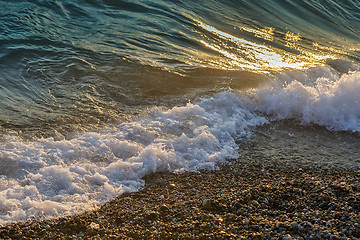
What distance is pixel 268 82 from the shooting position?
916cm

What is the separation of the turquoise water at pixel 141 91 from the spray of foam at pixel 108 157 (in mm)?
18

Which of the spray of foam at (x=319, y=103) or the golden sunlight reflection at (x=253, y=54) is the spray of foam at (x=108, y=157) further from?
the golden sunlight reflection at (x=253, y=54)

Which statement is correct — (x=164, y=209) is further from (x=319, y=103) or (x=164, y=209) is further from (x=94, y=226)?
(x=319, y=103)

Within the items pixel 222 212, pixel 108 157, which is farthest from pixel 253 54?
pixel 222 212

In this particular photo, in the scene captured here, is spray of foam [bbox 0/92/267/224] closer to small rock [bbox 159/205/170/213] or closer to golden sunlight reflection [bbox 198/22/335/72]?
small rock [bbox 159/205/170/213]

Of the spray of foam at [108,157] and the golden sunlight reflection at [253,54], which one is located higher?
the golden sunlight reflection at [253,54]

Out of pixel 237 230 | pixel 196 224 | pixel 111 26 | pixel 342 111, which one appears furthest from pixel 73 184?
pixel 111 26

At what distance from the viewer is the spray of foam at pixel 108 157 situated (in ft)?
15.0

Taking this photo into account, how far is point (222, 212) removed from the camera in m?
4.37

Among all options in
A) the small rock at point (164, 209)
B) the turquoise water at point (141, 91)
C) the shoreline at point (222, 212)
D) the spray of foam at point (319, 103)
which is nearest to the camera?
the shoreline at point (222, 212)

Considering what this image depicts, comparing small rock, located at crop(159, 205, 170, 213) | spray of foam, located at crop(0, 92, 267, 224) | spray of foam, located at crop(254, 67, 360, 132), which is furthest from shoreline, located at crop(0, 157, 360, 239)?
spray of foam, located at crop(254, 67, 360, 132)

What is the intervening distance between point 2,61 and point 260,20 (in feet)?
31.0

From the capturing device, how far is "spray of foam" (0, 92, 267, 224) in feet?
15.0

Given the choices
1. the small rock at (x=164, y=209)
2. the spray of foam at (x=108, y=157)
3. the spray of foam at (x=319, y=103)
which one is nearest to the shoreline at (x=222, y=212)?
the small rock at (x=164, y=209)
